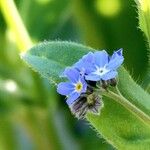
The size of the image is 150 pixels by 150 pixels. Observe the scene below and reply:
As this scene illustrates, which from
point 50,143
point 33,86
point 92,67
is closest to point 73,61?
point 92,67

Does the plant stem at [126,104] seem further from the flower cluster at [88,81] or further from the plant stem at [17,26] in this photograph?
the plant stem at [17,26]

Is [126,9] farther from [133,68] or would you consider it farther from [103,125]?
[103,125]

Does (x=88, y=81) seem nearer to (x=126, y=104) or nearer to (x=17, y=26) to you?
(x=126, y=104)

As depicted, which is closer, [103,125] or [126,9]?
[103,125]

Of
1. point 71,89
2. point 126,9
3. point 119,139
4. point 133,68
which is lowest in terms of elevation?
point 119,139

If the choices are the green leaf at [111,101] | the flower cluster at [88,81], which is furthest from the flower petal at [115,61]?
the green leaf at [111,101]

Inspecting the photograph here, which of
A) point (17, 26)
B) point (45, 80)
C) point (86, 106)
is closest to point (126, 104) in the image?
point (86, 106)

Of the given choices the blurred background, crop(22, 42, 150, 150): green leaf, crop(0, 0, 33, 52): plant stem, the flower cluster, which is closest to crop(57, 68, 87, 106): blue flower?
the flower cluster
